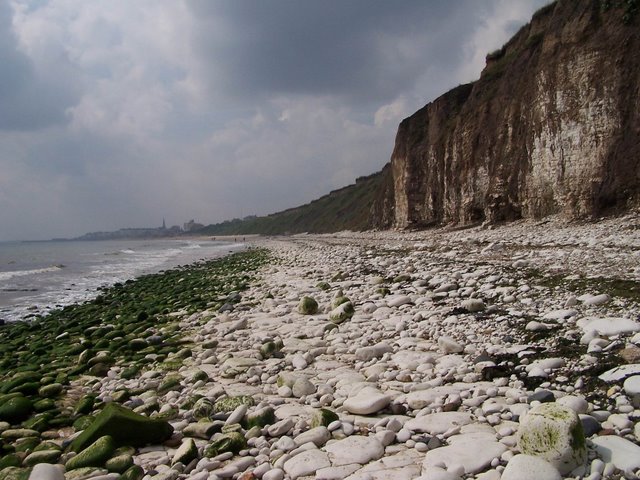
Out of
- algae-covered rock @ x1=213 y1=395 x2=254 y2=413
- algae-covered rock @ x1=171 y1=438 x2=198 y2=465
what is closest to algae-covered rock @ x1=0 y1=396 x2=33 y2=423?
algae-covered rock @ x1=213 y1=395 x2=254 y2=413

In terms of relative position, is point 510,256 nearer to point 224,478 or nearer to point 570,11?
point 224,478

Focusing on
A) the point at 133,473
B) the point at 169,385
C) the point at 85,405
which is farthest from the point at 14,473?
the point at 169,385

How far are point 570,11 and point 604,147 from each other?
8.62m

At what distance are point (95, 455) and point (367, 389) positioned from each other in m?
2.37

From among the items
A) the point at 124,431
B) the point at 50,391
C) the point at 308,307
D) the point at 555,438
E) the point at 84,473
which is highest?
the point at 555,438

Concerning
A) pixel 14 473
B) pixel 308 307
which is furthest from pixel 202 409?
pixel 308 307

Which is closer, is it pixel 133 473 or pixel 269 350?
pixel 133 473

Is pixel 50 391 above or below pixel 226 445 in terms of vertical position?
below

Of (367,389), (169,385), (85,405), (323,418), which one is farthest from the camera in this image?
(169,385)

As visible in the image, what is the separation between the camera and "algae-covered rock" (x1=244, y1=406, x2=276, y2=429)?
3.72 meters

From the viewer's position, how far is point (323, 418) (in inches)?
137

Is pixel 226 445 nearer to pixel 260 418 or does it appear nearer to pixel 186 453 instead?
pixel 186 453

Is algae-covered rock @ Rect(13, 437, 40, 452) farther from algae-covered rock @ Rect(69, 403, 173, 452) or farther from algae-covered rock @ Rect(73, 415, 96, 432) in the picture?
algae-covered rock @ Rect(69, 403, 173, 452)

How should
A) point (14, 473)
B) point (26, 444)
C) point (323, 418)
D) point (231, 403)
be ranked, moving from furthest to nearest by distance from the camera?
point (231, 403), point (26, 444), point (323, 418), point (14, 473)
